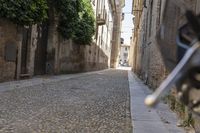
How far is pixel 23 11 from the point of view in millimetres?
12062

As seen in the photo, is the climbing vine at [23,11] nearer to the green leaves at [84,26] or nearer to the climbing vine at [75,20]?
the climbing vine at [75,20]

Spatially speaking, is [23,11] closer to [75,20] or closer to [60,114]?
[60,114]

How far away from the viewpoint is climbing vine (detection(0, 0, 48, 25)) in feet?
37.0

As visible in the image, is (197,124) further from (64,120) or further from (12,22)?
(12,22)

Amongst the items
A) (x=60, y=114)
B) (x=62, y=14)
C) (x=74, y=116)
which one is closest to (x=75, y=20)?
(x=62, y=14)

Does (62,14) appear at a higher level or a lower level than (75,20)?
higher

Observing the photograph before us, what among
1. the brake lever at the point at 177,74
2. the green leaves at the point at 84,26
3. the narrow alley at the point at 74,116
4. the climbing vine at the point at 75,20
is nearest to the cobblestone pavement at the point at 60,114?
the narrow alley at the point at 74,116

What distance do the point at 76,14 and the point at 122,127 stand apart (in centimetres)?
1292

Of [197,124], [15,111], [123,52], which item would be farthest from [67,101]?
[123,52]

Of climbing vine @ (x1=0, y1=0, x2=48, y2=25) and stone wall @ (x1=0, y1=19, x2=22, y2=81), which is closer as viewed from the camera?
climbing vine @ (x1=0, y1=0, x2=48, y2=25)

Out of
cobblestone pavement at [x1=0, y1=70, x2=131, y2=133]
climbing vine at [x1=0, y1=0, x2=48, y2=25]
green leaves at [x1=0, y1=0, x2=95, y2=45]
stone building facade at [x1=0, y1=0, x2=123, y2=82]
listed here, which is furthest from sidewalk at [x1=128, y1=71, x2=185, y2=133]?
stone building facade at [x1=0, y1=0, x2=123, y2=82]

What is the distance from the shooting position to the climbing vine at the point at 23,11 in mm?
11273

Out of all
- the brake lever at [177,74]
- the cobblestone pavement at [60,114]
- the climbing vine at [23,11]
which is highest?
the climbing vine at [23,11]

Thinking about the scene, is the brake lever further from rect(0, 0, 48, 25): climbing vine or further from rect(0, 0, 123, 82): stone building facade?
rect(0, 0, 123, 82): stone building facade
